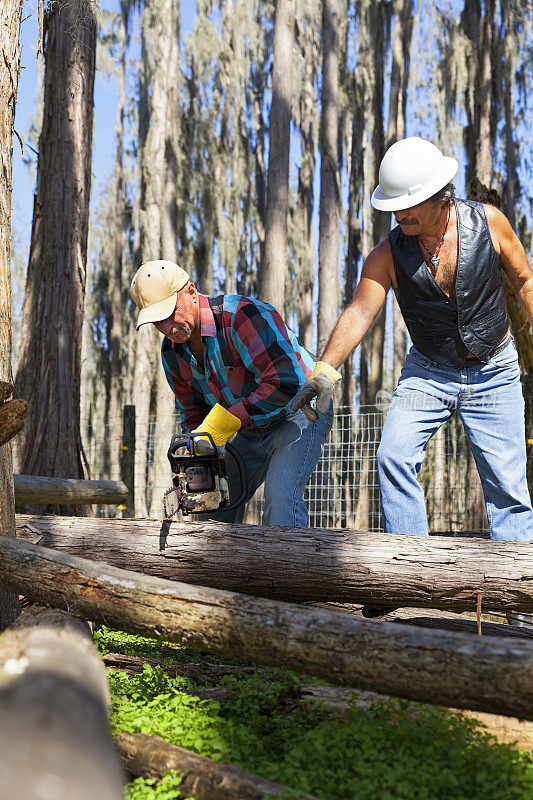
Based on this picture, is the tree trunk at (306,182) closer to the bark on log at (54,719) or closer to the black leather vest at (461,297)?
the black leather vest at (461,297)

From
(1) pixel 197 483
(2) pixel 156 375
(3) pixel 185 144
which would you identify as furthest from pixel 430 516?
(3) pixel 185 144

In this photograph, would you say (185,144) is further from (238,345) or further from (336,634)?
(336,634)

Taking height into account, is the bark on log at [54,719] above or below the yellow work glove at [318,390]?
below

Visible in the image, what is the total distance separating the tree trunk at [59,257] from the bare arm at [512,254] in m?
4.22

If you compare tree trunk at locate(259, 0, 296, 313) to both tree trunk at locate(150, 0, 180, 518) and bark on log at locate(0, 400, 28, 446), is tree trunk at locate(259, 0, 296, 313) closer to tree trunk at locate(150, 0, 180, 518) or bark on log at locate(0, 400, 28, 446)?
tree trunk at locate(150, 0, 180, 518)

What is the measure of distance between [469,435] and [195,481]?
1.60m

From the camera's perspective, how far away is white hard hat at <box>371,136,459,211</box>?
395cm

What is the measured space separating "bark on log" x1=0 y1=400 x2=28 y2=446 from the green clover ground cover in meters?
1.30

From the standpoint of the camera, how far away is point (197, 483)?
147 inches

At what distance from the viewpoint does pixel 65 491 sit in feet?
21.0

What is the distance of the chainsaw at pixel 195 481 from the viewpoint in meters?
3.70

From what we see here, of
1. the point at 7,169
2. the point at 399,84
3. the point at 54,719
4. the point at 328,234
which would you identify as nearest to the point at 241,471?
the point at 7,169

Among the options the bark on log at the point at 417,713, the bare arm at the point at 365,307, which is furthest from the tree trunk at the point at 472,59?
the bark on log at the point at 417,713

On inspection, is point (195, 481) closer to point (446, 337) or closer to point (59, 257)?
point (446, 337)
